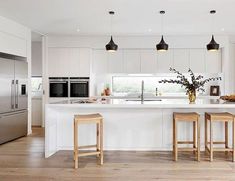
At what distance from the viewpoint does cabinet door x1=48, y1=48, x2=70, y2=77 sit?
278 inches

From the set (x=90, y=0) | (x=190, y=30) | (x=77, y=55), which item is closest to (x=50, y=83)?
(x=77, y=55)

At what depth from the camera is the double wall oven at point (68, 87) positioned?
6941 millimetres

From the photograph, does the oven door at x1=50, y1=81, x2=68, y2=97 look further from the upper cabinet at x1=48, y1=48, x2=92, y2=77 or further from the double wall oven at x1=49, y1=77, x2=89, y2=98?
the upper cabinet at x1=48, y1=48, x2=92, y2=77

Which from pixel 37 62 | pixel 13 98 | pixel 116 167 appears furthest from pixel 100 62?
pixel 116 167

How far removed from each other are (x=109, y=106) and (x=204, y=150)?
76.2 inches

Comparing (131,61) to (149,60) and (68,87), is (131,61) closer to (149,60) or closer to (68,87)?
(149,60)

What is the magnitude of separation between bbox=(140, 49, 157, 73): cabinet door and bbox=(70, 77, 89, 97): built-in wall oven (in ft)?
5.49

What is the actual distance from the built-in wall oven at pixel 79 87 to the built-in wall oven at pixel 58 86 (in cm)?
15

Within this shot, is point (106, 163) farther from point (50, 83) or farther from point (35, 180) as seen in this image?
point (50, 83)

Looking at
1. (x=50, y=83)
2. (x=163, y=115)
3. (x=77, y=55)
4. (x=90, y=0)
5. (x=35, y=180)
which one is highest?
(x=90, y=0)

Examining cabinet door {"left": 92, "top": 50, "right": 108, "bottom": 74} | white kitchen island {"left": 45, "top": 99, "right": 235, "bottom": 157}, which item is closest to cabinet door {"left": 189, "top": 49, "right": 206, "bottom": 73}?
cabinet door {"left": 92, "top": 50, "right": 108, "bottom": 74}

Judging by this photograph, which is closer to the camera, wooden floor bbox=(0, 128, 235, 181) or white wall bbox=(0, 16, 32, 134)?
wooden floor bbox=(0, 128, 235, 181)

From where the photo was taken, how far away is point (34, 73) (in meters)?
8.10

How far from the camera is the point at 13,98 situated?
18.0 ft
